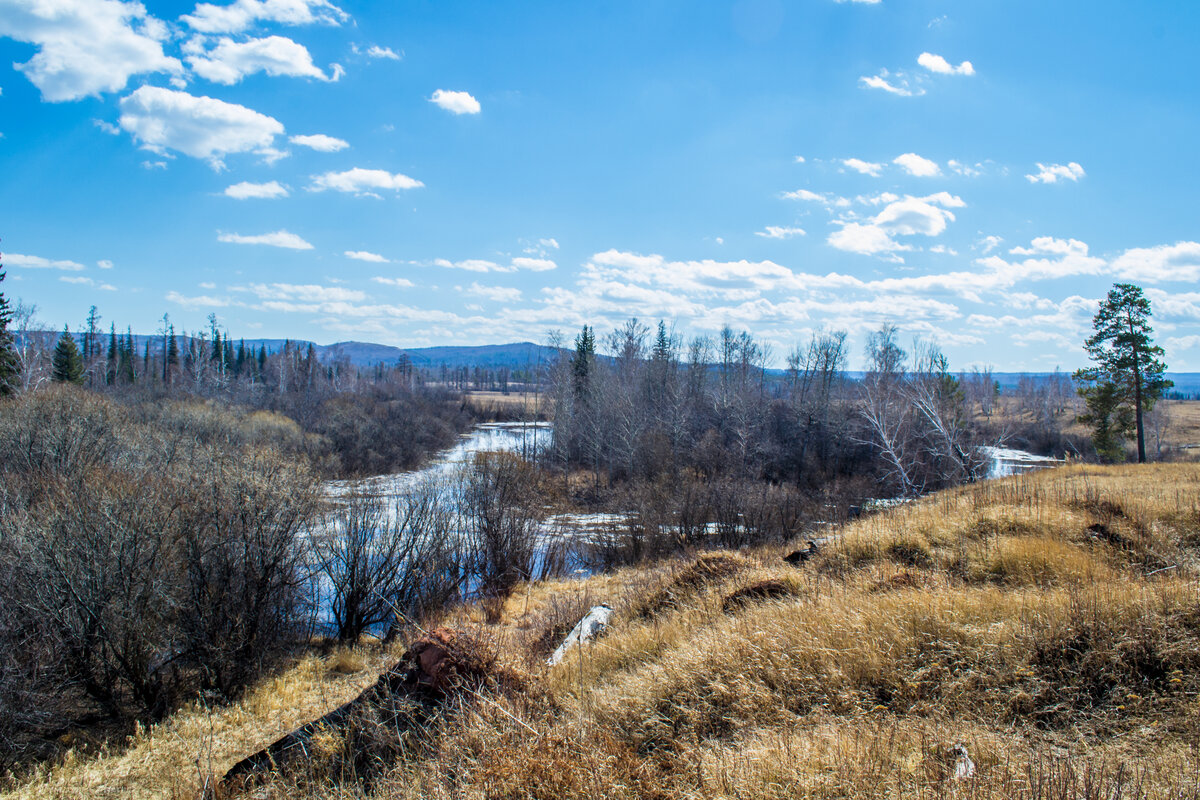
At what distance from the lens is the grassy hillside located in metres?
4.19

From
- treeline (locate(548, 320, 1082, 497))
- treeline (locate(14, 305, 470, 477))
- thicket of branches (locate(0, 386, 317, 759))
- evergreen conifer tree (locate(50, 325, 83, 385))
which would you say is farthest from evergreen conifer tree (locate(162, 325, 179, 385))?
thicket of branches (locate(0, 386, 317, 759))

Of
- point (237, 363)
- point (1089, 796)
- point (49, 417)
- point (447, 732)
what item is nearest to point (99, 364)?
point (237, 363)

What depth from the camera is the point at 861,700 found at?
5.42 metres

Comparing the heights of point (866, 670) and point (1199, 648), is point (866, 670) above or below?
below

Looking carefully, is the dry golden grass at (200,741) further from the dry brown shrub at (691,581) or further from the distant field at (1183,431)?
the distant field at (1183,431)

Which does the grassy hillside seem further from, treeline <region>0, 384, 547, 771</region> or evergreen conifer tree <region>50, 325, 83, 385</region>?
evergreen conifer tree <region>50, 325, 83, 385</region>

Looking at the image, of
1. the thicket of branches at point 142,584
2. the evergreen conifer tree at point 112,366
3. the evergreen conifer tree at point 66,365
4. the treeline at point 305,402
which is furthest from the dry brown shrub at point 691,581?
the evergreen conifer tree at point 112,366

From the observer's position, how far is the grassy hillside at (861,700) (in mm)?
4188

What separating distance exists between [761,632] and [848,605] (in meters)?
1.21

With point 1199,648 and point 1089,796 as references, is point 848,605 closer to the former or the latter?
point 1199,648

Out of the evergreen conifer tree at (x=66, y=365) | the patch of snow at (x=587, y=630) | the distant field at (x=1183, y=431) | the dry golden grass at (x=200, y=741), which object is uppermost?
the evergreen conifer tree at (x=66, y=365)

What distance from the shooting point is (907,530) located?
11.9 metres

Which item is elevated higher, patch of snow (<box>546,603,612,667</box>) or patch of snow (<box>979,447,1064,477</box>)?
patch of snow (<box>546,603,612,667</box>)

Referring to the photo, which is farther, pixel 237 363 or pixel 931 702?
pixel 237 363
